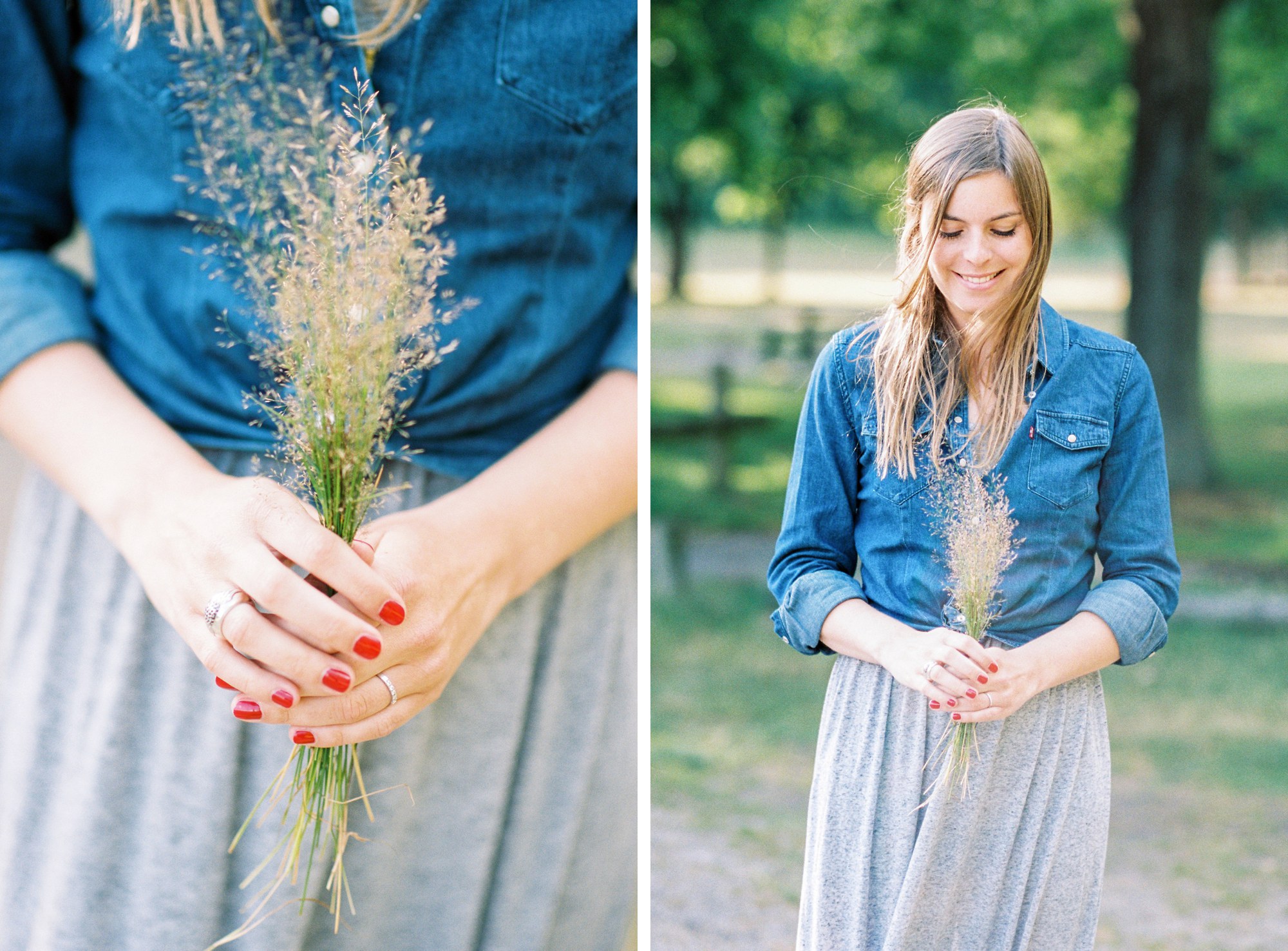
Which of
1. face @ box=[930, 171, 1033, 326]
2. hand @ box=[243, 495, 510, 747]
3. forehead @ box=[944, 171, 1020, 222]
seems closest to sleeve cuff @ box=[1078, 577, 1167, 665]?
face @ box=[930, 171, 1033, 326]

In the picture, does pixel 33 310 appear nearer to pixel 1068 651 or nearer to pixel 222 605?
pixel 222 605

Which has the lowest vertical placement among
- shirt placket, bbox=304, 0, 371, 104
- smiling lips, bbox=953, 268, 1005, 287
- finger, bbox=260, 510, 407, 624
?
finger, bbox=260, 510, 407, 624

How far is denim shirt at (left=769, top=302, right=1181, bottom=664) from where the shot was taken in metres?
1.44

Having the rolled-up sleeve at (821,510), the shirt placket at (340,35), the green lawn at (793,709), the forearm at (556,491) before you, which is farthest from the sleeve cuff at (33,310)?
the green lawn at (793,709)

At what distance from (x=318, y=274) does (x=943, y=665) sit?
880 mm

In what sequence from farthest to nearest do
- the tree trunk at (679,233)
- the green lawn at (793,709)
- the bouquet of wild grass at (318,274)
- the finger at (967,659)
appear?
the tree trunk at (679,233) → the green lawn at (793,709) → the finger at (967,659) → the bouquet of wild grass at (318,274)

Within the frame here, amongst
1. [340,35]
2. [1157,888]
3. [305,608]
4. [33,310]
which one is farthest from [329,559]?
[1157,888]

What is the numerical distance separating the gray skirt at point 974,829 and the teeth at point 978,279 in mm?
516

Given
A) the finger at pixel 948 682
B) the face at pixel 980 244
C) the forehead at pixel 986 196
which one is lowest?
the finger at pixel 948 682

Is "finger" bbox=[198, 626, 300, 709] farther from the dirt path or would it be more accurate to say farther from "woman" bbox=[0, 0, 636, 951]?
the dirt path

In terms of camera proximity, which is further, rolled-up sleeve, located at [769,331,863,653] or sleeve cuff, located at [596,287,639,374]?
sleeve cuff, located at [596,287,639,374]

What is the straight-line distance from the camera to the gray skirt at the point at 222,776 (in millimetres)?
1540

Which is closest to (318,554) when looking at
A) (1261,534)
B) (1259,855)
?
(1261,534)

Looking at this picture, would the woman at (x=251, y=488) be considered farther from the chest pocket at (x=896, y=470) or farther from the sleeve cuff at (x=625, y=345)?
the chest pocket at (x=896, y=470)
